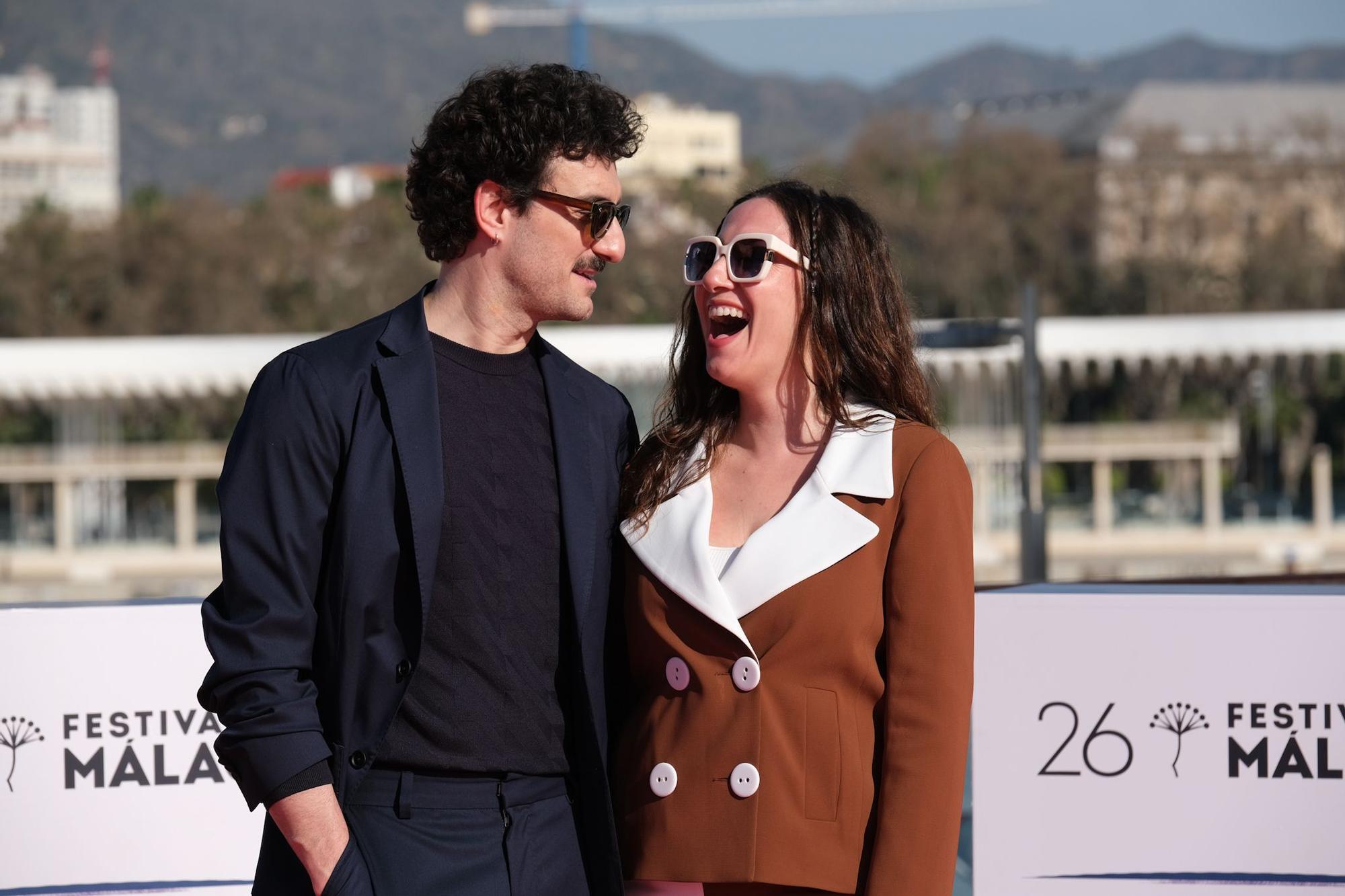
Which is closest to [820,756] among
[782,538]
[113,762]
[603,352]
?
[782,538]

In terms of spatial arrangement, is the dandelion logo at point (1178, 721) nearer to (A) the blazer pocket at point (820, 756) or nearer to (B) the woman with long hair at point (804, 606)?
(B) the woman with long hair at point (804, 606)

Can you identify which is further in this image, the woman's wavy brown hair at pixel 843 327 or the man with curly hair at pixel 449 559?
the woman's wavy brown hair at pixel 843 327

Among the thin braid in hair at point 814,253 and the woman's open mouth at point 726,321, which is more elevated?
the thin braid in hair at point 814,253

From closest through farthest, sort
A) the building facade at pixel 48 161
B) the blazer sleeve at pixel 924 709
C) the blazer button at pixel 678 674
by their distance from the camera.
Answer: the blazer sleeve at pixel 924 709 < the blazer button at pixel 678 674 < the building facade at pixel 48 161

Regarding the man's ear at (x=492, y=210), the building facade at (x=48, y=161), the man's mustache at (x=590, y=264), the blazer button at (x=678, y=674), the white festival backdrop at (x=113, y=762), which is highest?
the building facade at (x=48, y=161)

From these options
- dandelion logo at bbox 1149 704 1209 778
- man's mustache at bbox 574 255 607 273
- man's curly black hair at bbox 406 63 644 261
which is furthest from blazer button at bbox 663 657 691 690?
dandelion logo at bbox 1149 704 1209 778

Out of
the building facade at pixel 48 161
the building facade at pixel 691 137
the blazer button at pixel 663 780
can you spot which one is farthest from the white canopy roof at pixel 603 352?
the building facade at pixel 691 137

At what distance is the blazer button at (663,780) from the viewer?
2551 mm

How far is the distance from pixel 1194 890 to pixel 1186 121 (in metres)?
94.4

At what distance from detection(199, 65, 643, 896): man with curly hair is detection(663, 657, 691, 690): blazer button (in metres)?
0.12

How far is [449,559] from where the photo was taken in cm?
251

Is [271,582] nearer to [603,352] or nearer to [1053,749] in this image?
[1053,749]

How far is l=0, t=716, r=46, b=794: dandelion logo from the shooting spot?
→ 3.55m

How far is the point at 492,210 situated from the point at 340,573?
649mm
